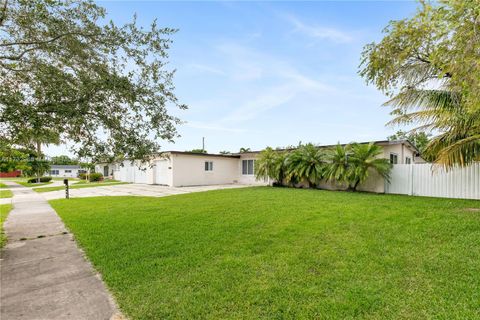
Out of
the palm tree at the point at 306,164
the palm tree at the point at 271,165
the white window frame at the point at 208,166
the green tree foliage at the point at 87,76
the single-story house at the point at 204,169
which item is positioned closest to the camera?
the green tree foliage at the point at 87,76

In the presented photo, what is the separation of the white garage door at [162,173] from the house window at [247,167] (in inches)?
239

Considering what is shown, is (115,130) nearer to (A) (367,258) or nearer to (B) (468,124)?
(A) (367,258)

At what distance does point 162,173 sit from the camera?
1977 centimetres

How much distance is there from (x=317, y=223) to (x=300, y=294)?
3.30m

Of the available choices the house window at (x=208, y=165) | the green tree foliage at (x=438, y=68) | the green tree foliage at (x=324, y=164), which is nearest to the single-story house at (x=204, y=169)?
the house window at (x=208, y=165)

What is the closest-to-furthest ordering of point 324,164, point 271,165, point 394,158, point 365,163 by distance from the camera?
1. point 365,163
2. point 324,164
3. point 394,158
4. point 271,165

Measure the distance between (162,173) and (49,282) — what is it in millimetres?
16782

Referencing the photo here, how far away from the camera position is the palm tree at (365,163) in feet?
38.6

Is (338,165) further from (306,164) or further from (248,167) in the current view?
(248,167)

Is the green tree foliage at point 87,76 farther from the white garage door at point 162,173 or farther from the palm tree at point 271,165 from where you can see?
the white garage door at point 162,173

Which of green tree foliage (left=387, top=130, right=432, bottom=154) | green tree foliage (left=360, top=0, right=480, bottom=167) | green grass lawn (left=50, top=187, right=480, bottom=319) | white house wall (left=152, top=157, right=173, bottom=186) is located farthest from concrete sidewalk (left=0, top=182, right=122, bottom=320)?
white house wall (left=152, top=157, right=173, bottom=186)

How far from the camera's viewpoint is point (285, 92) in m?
15.5

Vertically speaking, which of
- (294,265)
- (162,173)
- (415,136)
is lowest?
(294,265)

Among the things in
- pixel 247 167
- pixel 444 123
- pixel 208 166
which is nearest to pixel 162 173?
pixel 208 166
